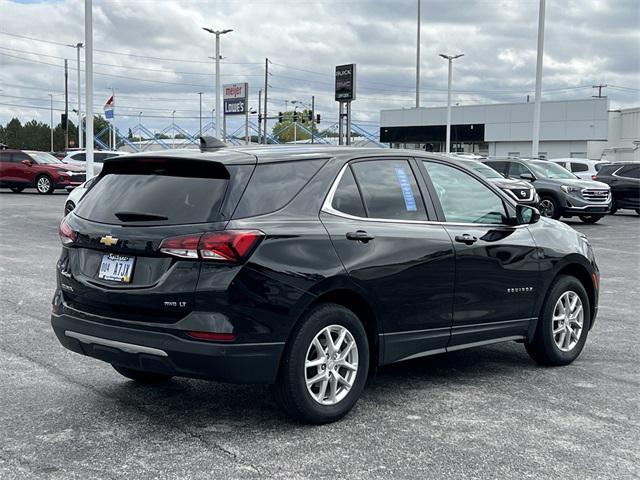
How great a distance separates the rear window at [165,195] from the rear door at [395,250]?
697 millimetres

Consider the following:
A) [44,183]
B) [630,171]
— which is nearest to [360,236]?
[630,171]

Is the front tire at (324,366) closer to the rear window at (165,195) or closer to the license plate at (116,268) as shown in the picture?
the rear window at (165,195)

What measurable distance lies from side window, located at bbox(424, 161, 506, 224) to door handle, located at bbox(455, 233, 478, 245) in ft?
0.41

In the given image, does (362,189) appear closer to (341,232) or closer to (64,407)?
(341,232)

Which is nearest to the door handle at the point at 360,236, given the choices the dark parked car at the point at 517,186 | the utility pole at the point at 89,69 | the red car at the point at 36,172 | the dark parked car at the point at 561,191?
the dark parked car at the point at 517,186

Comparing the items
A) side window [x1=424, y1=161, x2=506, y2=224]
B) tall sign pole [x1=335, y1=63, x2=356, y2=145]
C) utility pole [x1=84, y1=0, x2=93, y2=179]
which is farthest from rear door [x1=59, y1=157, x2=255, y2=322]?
tall sign pole [x1=335, y1=63, x2=356, y2=145]

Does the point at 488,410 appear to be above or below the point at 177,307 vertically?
below

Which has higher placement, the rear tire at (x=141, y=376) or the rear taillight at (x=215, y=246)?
the rear taillight at (x=215, y=246)

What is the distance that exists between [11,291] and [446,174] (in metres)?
6.04

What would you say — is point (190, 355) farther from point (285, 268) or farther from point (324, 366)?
point (324, 366)

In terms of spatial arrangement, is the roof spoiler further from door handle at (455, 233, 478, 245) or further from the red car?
the red car

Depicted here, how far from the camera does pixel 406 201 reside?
18.0ft

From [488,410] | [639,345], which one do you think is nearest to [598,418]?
[488,410]

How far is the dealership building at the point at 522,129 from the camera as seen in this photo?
63647 millimetres
